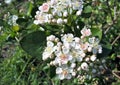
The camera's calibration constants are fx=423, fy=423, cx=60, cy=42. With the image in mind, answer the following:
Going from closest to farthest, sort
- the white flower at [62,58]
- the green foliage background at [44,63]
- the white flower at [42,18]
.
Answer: the white flower at [62,58], the white flower at [42,18], the green foliage background at [44,63]

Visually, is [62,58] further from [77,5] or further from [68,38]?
[77,5]

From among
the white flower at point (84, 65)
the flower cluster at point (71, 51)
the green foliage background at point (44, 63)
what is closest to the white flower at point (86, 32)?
the flower cluster at point (71, 51)

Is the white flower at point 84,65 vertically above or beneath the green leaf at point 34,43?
beneath

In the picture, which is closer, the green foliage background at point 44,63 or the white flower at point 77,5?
the white flower at point 77,5

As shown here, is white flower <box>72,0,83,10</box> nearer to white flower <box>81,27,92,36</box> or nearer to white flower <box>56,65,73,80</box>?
white flower <box>81,27,92,36</box>

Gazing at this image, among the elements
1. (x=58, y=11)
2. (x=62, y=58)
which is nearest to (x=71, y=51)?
(x=62, y=58)

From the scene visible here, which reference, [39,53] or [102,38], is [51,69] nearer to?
[39,53]

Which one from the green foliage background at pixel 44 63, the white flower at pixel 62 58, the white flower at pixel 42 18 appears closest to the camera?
the white flower at pixel 62 58

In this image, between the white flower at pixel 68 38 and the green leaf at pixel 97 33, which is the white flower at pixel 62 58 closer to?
the white flower at pixel 68 38
